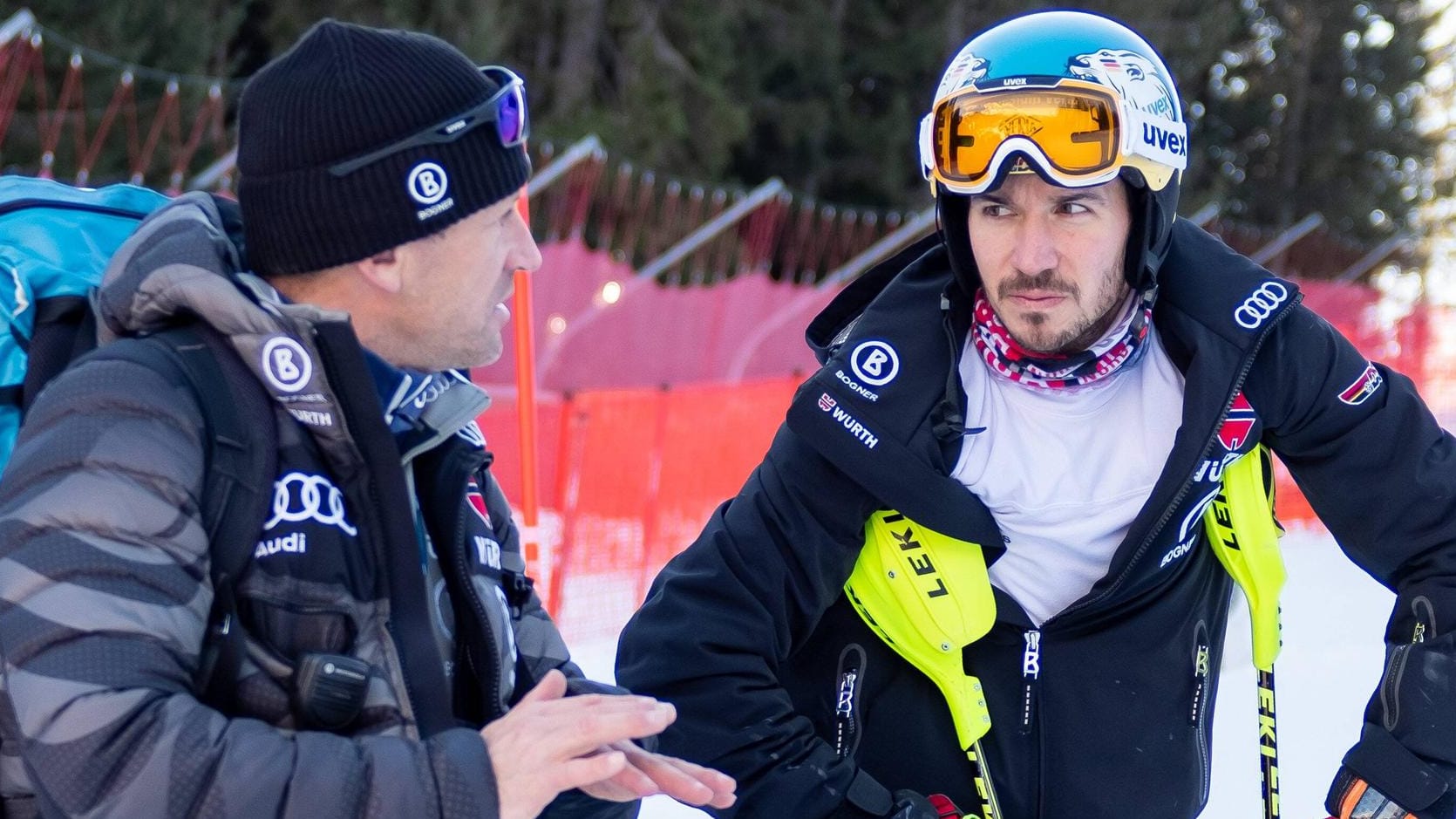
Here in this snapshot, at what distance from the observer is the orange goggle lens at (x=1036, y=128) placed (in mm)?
2939

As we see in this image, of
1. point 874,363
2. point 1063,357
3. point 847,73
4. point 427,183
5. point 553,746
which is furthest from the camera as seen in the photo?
point 847,73

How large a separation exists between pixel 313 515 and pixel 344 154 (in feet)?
1.56

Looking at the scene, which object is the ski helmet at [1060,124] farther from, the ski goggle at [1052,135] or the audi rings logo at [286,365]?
the audi rings logo at [286,365]

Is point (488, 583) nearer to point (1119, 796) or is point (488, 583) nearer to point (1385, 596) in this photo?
point (1119, 796)

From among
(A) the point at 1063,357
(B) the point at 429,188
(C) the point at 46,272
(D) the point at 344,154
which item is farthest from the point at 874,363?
(C) the point at 46,272

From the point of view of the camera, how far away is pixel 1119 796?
2.92 metres

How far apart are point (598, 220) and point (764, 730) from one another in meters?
19.0

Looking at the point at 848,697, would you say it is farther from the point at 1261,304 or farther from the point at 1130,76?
the point at 1130,76

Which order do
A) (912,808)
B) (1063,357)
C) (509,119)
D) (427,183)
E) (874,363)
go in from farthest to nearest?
(1063,357) < (874,363) < (912,808) < (509,119) < (427,183)

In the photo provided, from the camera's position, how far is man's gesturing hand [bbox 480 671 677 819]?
173 centimetres

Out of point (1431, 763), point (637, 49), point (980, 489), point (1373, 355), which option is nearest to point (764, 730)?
point (980, 489)

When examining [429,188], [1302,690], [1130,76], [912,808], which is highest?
[1130,76]

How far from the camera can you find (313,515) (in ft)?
5.98

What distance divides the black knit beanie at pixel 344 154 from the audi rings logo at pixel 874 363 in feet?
3.32
